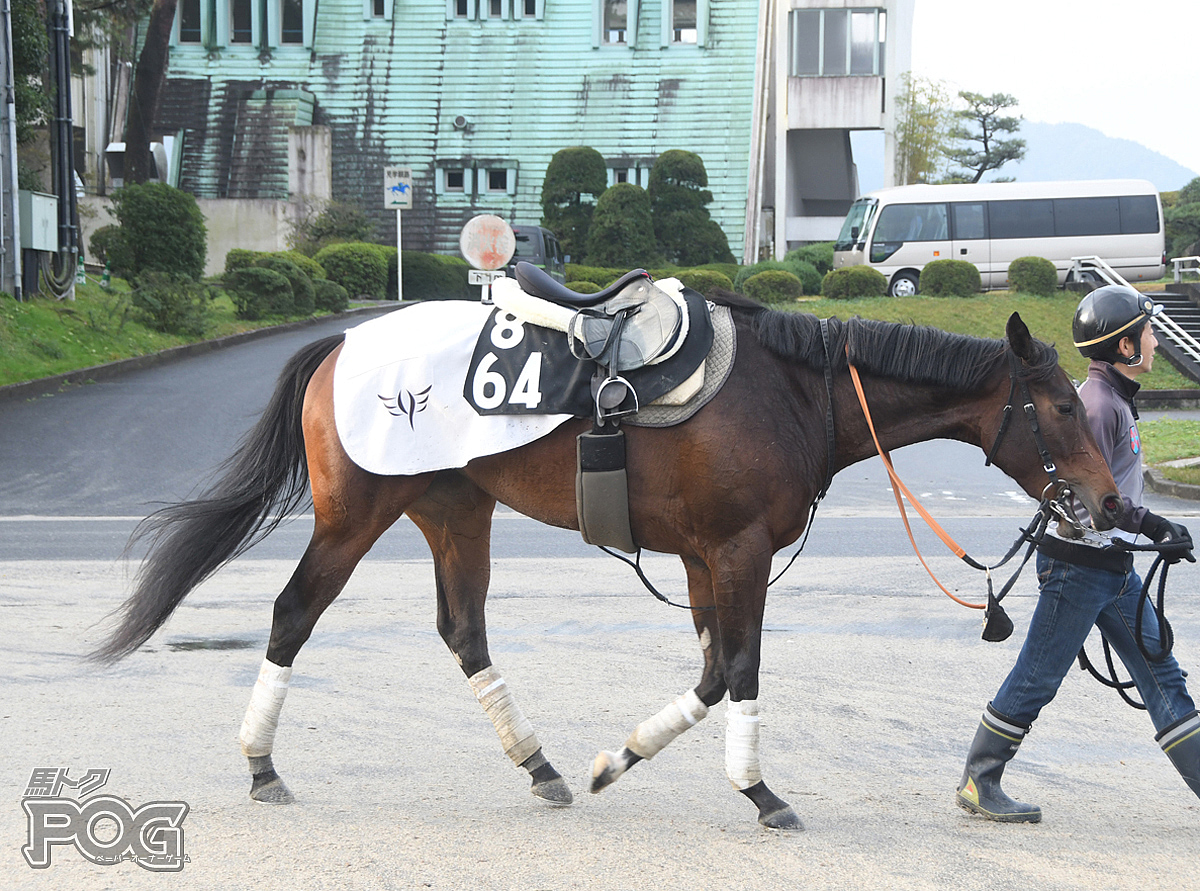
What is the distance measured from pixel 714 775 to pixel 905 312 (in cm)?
2226

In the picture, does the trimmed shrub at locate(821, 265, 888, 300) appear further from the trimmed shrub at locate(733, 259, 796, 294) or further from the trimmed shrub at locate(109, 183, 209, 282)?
the trimmed shrub at locate(109, 183, 209, 282)

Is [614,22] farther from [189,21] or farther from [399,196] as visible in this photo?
[189,21]

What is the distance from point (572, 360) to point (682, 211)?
32337 millimetres

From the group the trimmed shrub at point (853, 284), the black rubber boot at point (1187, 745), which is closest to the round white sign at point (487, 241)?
the black rubber boot at point (1187, 745)

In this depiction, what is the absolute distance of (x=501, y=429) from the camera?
13.8 feet

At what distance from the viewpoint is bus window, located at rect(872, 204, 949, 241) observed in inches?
1228

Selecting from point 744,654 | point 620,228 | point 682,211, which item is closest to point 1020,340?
point 744,654

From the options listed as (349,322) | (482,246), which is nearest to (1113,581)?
(482,246)

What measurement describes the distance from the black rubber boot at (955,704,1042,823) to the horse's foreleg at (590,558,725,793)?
93 cm

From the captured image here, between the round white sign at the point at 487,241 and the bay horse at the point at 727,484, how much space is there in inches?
425

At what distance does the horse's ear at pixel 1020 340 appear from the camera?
3.84m

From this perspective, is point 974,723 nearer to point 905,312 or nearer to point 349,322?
point 905,312

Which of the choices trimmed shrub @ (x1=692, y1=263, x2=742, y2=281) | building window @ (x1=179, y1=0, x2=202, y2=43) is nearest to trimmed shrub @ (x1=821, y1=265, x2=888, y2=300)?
trimmed shrub @ (x1=692, y1=263, x2=742, y2=281)

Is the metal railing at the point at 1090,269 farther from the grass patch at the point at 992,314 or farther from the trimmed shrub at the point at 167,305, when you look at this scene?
the trimmed shrub at the point at 167,305
